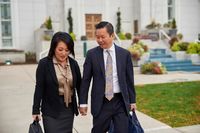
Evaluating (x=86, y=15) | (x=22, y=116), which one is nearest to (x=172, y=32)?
(x=86, y=15)

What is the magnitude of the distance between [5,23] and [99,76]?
21286 millimetres

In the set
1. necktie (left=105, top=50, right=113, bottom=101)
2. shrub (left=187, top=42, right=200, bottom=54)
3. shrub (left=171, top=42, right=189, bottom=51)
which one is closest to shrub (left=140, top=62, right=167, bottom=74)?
shrub (left=187, top=42, right=200, bottom=54)

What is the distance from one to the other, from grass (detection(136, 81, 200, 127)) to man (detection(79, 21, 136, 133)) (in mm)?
2902

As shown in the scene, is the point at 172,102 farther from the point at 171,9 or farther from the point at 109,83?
the point at 171,9

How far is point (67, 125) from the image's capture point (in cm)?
411

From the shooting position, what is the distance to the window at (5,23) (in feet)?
79.2

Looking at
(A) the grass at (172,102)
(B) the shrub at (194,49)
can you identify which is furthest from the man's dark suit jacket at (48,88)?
(B) the shrub at (194,49)

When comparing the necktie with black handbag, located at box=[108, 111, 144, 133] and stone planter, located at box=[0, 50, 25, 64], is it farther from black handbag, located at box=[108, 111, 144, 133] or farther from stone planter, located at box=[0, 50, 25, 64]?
stone planter, located at box=[0, 50, 25, 64]

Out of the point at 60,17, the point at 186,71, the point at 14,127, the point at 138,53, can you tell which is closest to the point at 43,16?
the point at 60,17

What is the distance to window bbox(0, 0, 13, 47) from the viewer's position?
2414cm

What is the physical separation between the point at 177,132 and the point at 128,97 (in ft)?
7.85

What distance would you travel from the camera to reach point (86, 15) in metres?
26.7

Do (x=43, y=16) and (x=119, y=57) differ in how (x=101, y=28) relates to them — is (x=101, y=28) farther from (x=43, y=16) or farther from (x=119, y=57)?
(x=43, y=16)

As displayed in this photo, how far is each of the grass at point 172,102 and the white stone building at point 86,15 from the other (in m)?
14.4
